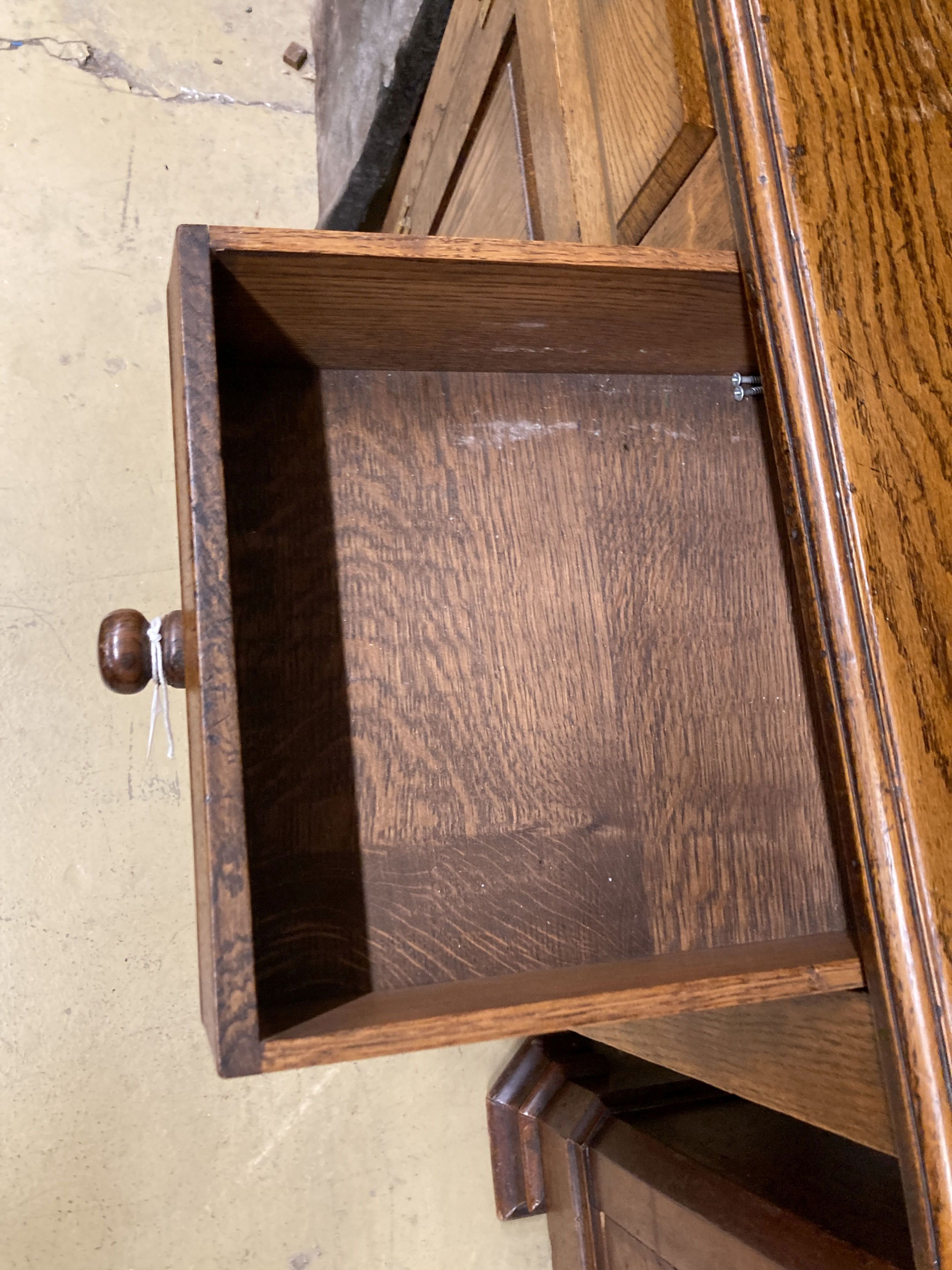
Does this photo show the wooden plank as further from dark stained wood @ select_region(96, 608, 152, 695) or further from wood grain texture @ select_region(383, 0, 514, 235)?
dark stained wood @ select_region(96, 608, 152, 695)

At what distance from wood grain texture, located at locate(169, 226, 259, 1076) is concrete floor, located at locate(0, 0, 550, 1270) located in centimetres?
96

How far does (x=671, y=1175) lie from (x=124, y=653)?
0.88 meters

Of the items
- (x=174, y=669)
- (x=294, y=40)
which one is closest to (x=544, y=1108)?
(x=174, y=669)

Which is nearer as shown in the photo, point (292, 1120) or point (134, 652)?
point (134, 652)

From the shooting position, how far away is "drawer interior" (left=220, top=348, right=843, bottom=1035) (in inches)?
→ 30.0

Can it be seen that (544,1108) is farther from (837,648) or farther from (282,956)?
(837,648)

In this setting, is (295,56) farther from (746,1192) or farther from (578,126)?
(746,1192)

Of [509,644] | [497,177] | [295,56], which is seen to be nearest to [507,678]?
[509,644]

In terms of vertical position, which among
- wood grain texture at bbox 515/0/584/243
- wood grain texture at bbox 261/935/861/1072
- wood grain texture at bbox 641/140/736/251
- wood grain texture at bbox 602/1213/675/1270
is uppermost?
wood grain texture at bbox 515/0/584/243

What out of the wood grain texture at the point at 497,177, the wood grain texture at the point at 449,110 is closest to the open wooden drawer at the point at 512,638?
the wood grain texture at the point at 497,177

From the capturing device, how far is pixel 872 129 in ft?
2.21

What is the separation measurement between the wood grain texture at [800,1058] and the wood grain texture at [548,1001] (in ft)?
0.14

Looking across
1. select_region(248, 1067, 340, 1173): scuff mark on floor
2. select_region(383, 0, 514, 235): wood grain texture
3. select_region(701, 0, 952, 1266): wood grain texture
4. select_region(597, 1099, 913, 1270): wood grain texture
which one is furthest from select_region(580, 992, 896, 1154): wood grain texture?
select_region(383, 0, 514, 235): wood grain texture

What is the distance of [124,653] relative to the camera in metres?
0.70
